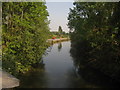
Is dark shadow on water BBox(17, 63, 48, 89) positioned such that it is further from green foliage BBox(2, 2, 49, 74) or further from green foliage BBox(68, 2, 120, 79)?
green foliage BBox(68, 2, 120, 79)

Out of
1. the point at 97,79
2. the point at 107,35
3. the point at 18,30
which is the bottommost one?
the point at 97,79

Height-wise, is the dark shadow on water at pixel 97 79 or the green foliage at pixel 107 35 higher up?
the green foliage at pixel 107 35

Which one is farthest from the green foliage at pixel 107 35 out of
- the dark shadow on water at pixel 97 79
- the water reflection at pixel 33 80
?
the water reflection at pixel 33 80

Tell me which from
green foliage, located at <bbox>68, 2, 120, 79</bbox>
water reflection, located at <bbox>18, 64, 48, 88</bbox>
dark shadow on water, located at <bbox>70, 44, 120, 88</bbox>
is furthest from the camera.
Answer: dark shadow on water, located at <bbox>70, 44, 120, 88</bbox>

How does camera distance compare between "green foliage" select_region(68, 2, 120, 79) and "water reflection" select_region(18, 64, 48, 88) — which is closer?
"green foliage" select_region(68, 2, 120, 79)

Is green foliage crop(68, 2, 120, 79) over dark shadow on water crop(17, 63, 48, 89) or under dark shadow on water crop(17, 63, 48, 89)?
over

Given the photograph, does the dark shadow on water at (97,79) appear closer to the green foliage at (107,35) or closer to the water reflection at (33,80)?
the green foliage at (107,35)

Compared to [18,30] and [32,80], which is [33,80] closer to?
[32,80]

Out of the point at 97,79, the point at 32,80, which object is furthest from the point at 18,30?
the point at 97,79

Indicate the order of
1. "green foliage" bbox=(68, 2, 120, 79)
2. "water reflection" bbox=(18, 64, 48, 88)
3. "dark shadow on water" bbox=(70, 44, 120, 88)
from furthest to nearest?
"dark shadow on water" bbox=(70, 44, 120, 88) → "water reflection" bbox=(18, 64, 48, 88) → "green foliage" bbox=(68, 2, 120, 79)

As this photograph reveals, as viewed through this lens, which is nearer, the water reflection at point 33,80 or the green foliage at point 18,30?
the green foliage at point 18,30

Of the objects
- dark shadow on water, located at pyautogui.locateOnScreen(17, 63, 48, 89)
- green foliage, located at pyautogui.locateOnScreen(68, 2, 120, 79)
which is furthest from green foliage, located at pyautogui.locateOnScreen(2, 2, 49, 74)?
green foliage, located at pyautogui.locateOnScreen(68, 2, 120, 79)

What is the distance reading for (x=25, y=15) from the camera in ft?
36.5

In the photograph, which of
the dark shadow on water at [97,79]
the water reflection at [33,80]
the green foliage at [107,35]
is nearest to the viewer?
the green foliage at [107,35]
